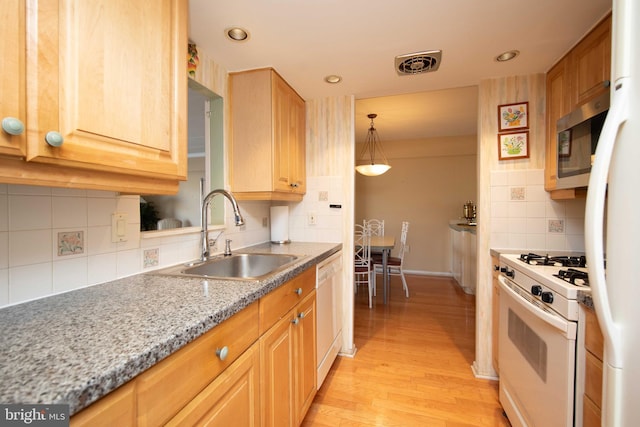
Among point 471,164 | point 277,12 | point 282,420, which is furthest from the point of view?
point 471,164

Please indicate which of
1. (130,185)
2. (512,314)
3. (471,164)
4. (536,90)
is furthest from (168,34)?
(471,164)

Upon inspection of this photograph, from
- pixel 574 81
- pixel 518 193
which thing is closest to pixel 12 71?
pixel 574 81

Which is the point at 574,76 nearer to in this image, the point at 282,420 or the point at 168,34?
the point at 168,34

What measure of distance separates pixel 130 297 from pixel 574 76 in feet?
7.84

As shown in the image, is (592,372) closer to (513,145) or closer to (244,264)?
(513,145)

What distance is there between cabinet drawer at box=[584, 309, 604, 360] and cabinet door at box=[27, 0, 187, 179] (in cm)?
155

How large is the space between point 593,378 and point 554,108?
1.58 metres

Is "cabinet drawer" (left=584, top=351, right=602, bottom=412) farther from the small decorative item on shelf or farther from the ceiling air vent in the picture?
the small decorative item on shelf

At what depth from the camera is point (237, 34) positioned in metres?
1.45

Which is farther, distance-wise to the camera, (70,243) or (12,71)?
(70,243)

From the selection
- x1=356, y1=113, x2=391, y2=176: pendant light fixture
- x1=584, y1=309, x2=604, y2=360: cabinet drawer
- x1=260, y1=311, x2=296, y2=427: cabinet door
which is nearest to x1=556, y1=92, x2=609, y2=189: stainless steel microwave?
x1=584, y1=309, x2=604, y2=360: cabinet drawer

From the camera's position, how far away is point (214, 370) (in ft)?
2.54

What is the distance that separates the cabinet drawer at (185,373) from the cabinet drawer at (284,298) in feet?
0.49

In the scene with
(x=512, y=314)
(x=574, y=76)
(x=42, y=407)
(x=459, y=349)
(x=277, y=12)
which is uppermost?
(x=277, y=12)
